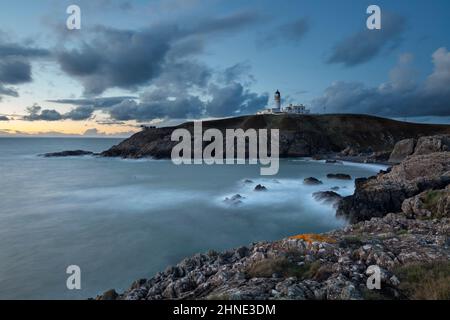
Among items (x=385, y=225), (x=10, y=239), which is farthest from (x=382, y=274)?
(x=10, y=239)

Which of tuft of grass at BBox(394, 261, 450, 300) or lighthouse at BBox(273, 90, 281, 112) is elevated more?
lighthouse at BBox(273, 90, 281, 112)

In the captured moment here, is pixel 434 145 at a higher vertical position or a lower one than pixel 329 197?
higher

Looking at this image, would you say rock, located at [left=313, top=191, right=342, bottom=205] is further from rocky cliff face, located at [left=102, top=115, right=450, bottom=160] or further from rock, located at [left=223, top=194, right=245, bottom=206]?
rocky cliff face, located at [left=102, top=115, right=450, bottom=160]

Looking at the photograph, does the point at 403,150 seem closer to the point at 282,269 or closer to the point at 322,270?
the point at 322,270

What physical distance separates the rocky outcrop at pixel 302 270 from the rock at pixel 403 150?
5106cm

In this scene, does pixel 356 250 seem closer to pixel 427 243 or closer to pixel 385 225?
pixel 427 243

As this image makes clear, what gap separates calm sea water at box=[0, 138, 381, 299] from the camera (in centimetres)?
1413

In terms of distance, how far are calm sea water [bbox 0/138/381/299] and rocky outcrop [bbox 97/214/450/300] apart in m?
5.01

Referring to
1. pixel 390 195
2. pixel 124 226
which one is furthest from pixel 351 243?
pixel 124 226

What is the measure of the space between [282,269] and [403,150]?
2308 inches

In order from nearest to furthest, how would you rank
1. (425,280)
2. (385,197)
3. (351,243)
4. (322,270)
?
(425,280) → (322,270) → (351,243) → (385,197)

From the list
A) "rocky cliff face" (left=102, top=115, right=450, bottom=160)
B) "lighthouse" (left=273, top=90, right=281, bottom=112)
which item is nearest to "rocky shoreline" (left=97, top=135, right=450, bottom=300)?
"rocky cliff face" (left=102, top=115, right=450, bottom=160)

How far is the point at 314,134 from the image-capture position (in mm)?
92938

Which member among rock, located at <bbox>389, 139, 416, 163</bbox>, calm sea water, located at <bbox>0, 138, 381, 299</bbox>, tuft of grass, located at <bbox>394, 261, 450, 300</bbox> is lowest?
calm sea water, located at <bbox>0, 138, 381, 299</bbox>
